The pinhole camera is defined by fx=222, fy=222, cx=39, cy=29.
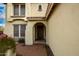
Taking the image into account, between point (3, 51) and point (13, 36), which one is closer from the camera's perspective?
point (3, 51)

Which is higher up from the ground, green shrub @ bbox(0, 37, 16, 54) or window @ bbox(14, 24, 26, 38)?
window @ bbox(14, 24, 26, 38)

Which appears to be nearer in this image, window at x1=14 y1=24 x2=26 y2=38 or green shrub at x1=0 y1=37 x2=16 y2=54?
green shrub at x1=0 y1=37 x2=16 y2=54

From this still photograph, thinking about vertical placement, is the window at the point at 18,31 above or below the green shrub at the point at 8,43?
above

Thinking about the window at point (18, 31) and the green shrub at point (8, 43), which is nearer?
the green shrub at point (8, 43)

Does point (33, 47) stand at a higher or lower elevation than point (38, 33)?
lower

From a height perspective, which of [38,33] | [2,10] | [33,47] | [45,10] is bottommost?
[33,47]

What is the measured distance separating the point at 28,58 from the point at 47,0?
0.78 meters

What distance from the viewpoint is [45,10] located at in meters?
7.28

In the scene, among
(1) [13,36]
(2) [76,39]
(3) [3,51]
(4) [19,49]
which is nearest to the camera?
Answer: (2) [76,39]

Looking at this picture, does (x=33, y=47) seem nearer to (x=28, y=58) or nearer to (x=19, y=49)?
(x=19, y=49)

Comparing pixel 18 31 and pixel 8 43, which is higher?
pixel 18 31

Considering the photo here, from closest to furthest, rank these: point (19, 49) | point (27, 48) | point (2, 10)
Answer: point (2, 10) → point (19, 49) → point (27, 48)

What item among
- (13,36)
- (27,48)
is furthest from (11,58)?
(27,48)

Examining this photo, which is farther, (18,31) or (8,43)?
(18,31)
